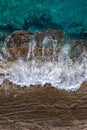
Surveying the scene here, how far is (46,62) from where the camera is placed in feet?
11.0

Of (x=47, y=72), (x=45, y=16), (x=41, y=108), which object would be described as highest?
(x=45, y=16)

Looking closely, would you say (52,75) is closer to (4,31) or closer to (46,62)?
(46,62)

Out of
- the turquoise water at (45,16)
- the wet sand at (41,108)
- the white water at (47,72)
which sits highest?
the turquoise water at (45,16)

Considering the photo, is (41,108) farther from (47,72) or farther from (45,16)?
(45,16)

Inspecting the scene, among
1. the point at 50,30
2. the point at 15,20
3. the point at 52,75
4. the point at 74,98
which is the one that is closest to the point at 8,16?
the point at 15,20

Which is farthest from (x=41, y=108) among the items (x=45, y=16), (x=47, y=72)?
(x=45, y=16)

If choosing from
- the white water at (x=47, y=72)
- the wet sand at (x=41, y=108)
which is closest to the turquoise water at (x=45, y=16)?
the white water at (x=47, y=72)

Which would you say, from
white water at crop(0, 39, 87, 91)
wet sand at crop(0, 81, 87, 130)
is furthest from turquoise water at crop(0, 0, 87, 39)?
wet sand at crop(0, 81, 87, 130)

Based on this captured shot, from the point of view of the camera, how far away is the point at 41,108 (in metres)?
3.26

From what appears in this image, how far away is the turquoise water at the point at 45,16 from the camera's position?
3477mm

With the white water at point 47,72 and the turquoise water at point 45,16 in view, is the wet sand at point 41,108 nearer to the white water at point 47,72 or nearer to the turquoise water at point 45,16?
the white water at point 47,72

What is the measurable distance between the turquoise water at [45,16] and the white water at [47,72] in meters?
0.23

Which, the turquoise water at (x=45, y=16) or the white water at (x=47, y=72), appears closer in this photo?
the white water at (x=47, y=72)

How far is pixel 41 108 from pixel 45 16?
803 mm
